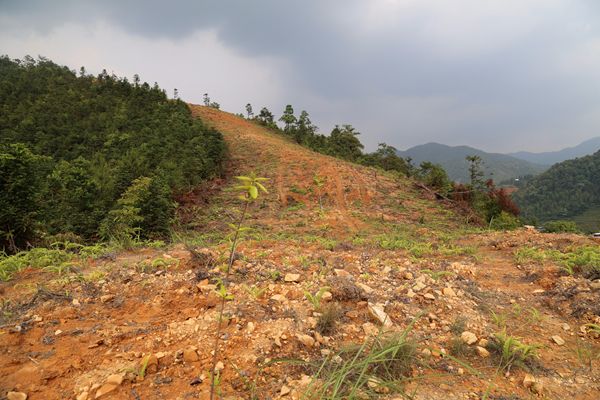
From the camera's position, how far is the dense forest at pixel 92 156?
27.0ft

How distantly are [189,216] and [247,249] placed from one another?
853cm

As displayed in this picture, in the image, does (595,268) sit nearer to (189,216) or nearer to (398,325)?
(398,325)

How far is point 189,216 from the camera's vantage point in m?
13.0

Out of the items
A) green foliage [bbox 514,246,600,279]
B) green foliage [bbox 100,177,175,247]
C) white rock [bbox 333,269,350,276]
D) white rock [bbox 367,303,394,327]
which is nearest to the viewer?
white rock [bbox 367,303,394,327]

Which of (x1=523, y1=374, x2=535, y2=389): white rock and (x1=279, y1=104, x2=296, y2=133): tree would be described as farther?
(x1=279, y1=104, x2=296, y2=133): tree

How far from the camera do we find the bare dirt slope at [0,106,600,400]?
86.9 inches

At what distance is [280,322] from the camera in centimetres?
286

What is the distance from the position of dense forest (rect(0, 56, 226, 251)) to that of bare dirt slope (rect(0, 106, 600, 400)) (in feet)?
16.7

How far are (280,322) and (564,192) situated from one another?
87.9 metres

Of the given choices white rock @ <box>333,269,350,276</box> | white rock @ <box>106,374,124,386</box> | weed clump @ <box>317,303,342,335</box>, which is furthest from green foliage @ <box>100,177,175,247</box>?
weed clump @ <box>317,303,342,335</box>

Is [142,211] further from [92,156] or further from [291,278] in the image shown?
[92,156]

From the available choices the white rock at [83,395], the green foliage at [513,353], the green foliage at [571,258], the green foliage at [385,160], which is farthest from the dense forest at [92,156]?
the green foliage at [385,160]

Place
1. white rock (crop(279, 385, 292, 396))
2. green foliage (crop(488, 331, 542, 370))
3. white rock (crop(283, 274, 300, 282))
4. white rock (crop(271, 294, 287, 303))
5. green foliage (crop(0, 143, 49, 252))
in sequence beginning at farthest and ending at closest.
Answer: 1. green foliage (crop(0, 143, 49, 252))
2. white rock (crop(283, 274, 300, 282))
3. white rock (crop(271, 294, 287, 303))
4. green foliage (crop(488, 331, 542, 370))
5. white rock (crop(279, 385, 292, 396))

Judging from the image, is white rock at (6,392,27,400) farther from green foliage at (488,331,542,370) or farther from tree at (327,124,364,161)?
tree at (327,124,364,161)
